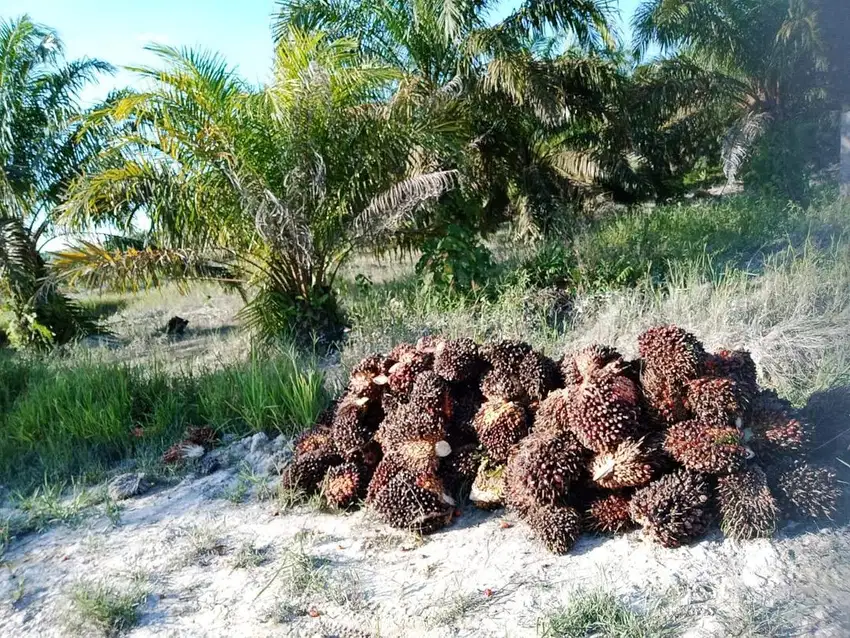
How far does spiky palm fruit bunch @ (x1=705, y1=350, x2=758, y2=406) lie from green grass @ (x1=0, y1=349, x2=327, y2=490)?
98.0 inches

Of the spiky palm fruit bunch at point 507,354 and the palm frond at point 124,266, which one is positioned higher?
the palm frond at point 124,266

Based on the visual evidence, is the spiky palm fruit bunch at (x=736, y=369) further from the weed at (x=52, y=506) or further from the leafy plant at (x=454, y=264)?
the leafy plant at (x=454, y=264)

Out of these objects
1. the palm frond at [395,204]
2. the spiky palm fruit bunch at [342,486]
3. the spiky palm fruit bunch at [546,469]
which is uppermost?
the palm frond at [395,204]

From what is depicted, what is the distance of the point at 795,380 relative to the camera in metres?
4.26

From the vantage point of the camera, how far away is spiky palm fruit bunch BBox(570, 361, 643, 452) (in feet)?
10.0

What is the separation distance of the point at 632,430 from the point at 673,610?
764 mm

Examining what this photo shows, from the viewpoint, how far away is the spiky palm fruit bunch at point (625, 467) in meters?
2.99

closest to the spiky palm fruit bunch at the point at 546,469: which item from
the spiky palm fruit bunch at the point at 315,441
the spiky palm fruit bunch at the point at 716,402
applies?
the spiky palm fruit bunch at the point at 716,402

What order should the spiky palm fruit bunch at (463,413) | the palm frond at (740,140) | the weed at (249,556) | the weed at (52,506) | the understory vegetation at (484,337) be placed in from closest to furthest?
the weed at (249,556) → the spiky palm fruit bunch at (463,413) → the weed at (52,506) → the understory vegetation at (484,337) → the palm frond at (740,140)

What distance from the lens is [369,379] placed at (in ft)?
13.2

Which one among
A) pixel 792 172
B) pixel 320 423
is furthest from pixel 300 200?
pixel 792 172

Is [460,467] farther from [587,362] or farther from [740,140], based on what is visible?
[740,140]

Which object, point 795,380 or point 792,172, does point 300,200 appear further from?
point 792,172

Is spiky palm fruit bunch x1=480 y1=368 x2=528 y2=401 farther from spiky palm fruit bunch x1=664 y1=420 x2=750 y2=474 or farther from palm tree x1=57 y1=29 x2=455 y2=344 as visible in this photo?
palm tree x1=57 y1=29 x2=455 y2=344
